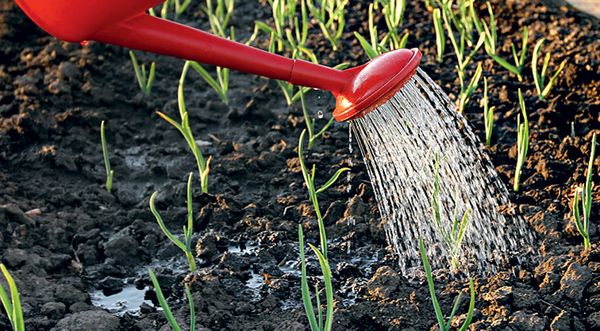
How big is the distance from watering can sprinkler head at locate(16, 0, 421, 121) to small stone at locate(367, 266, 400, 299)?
424mm

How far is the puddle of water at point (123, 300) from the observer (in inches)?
101

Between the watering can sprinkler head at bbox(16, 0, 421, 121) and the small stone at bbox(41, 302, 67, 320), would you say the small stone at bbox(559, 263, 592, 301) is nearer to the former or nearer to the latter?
the watering can sprinkler head at bbox(16, 0, 421, 121)

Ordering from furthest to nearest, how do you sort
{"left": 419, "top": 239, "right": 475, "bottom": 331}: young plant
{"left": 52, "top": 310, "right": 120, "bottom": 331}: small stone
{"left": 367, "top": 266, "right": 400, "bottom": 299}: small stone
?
1. {"left": 367, "top": 266, "right": 400, "bottom": 299}: small stone
2. {"left": 52, "top": 310, "right": 120, "bottom": 331}: small stone
3. {"left": 419, "top": 239, "right": 475, "bottom": 331}: young plant

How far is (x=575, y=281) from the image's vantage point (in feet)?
7.90

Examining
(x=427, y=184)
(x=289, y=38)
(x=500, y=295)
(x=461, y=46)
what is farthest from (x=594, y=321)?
(x=289, y=38)

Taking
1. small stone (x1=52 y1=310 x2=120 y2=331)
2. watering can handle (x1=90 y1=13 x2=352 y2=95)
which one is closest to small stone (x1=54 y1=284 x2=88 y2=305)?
small stone (x1=52 y1=310 x2=120 y2=331)

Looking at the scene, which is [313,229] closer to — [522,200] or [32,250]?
[522,200]

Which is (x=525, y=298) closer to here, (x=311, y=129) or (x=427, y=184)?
(x=427, y=184)

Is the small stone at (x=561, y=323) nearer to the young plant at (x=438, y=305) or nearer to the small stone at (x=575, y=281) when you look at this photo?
the small stone at (x=575, y=281)

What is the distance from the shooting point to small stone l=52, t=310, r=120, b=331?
2375 mm

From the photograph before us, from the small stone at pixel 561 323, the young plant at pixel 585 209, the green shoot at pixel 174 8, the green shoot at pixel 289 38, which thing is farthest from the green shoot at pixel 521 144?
the green shoot at pixel 174 8

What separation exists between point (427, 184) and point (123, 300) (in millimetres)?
905

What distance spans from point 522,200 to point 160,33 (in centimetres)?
119

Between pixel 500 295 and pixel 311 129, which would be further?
pixel 311 129
